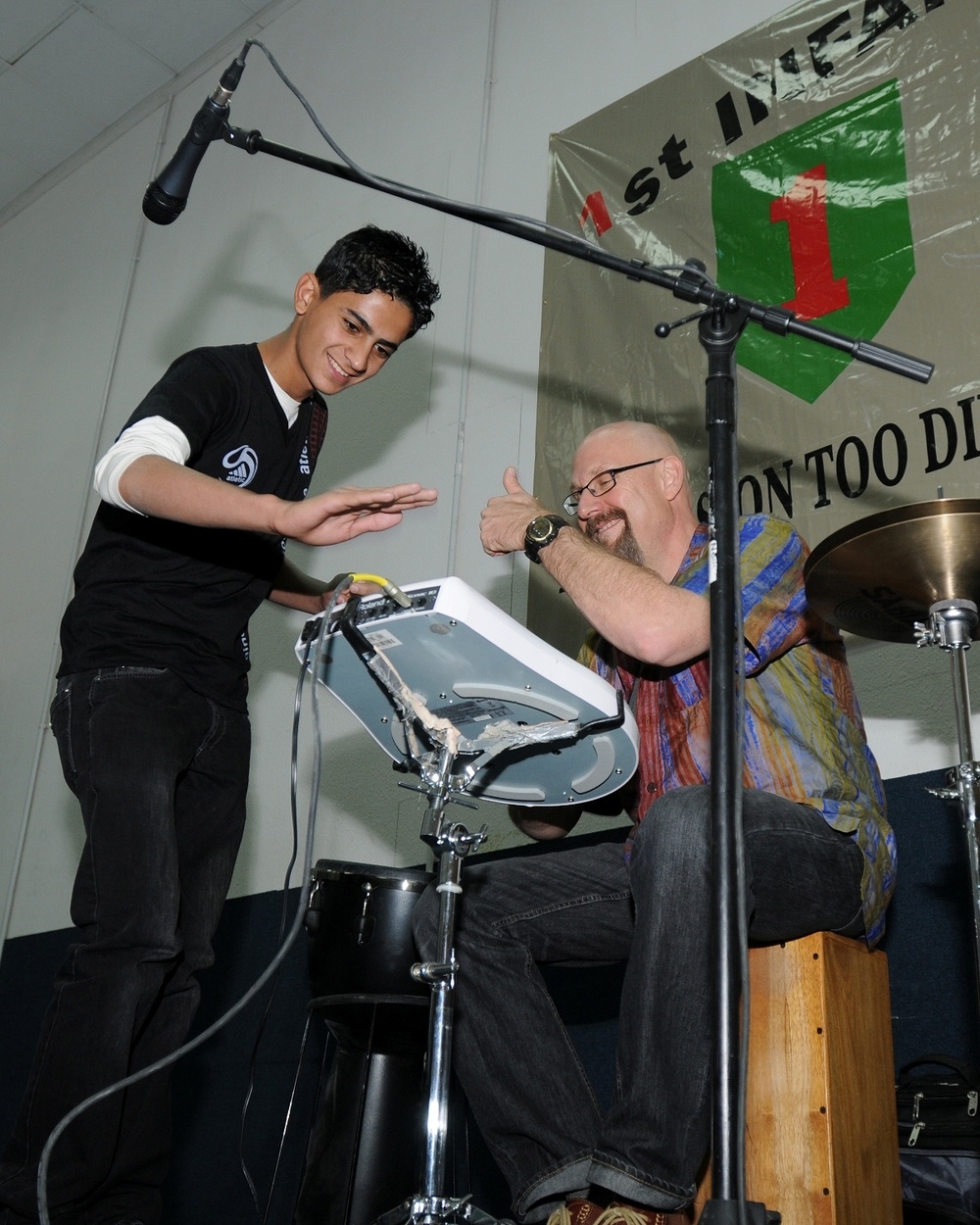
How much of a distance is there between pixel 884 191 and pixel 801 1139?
182 cm

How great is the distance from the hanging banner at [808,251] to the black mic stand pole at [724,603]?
0.97 meters

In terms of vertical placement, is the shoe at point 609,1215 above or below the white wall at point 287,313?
below

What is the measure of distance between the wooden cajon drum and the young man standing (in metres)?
0.78

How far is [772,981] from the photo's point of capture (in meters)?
1.51

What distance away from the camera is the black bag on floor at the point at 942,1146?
5.24 ft

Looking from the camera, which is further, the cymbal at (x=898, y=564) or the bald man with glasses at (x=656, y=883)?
the cymbal at (x=898, y=564)

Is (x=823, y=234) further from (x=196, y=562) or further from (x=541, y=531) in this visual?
(x=196, y=562)

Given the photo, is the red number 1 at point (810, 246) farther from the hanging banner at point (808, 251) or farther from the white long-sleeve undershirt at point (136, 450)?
the white long-sleeve undershirt at point (136, 450)

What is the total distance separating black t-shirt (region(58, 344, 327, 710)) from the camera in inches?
68.6

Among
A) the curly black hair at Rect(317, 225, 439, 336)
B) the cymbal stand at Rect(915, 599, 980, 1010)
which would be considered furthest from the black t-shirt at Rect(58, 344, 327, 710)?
the cymbal stand at Rect(915, 599, 980, 1010)

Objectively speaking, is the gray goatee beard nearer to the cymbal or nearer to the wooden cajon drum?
the cymbal

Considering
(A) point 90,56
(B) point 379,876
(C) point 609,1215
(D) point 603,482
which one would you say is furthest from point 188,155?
(A) point 90,56

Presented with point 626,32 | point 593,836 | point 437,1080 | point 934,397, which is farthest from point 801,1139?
point 626,32

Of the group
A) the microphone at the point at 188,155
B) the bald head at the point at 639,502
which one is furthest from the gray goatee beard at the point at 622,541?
the microphone at the point at 188,155
